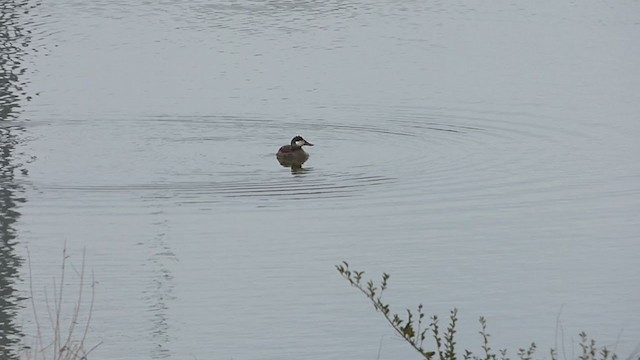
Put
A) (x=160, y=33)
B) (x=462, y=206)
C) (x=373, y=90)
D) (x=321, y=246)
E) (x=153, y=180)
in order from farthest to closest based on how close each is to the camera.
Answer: (x=160, y=33) → (x=373, y=90) → (x=153, y=180) → (x=462, y=206) → (x=321, y=246)

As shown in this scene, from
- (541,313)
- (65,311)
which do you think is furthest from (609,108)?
(65,311)

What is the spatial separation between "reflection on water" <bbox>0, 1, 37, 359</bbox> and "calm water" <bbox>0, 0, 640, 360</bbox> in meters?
0.05

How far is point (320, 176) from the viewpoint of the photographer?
14.9 metres

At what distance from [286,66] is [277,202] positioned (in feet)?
29.2

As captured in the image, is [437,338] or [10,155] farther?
[10,155]

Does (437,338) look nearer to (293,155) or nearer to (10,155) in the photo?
(293,155)

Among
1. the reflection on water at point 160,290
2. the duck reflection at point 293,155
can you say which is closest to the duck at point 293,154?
the duck reflection at point 293,155

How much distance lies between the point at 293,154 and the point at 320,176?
0.71 meters

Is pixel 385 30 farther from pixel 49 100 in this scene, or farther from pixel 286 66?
pixel 49 100

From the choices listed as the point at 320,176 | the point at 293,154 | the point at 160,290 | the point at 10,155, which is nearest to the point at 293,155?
the point at 293,154

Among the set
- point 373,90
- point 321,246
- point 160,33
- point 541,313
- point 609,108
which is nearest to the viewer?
point 541,313

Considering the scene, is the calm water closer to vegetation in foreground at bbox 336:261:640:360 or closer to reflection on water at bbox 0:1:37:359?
reflection on water at bbox 0:1:37:359

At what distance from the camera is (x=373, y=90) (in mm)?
20047

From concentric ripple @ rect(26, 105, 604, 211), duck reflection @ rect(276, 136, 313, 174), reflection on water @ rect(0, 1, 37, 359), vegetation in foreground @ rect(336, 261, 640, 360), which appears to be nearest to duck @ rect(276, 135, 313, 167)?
duck reflection @ rect(276, 136, 313, 174)
